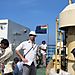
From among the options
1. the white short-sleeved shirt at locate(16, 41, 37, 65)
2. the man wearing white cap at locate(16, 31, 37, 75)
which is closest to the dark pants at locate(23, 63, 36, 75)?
the man wearing white cap at locate(16, 31, 37, 75)

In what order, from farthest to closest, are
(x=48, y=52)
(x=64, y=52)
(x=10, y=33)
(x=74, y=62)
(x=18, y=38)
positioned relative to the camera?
(x=48, y=52) < (x=18, y=38) < (x=10, y=33) < (x=64, y=52) < (x=74, y=62)

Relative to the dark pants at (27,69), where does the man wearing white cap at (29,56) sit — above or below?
above

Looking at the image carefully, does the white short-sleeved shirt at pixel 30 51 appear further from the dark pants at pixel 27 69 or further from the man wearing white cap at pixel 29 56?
the dark pants at pixel 27 69

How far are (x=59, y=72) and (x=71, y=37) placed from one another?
0.69 metres

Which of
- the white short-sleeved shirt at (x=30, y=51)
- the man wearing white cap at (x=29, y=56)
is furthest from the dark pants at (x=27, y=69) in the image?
the white short-sleeved shirt at (x=30, y=51)

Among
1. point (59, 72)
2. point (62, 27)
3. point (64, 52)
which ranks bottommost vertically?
point (59, 72)

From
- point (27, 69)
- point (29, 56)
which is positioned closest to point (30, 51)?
point (29, 56)

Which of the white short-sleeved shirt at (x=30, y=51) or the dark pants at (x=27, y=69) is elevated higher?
the white short-sleeved shirt at (x=30, y=51)

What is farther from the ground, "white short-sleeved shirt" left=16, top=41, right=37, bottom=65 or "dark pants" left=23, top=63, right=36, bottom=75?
"white short-sleeved shirt" left=16, top=41, right=37, bottom=65

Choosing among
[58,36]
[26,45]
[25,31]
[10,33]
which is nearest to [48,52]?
[25,31]

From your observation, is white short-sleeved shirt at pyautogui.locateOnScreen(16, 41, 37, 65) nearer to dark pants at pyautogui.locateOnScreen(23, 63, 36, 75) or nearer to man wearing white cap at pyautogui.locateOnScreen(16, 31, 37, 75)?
man wearing white cap at pyautogui.locateOnScreen(16, 31, 37, 75)

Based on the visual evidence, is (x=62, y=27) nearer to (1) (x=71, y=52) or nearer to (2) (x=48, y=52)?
(1) (x=71, y=52)

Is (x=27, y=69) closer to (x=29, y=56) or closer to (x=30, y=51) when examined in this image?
(x=29, y=56)

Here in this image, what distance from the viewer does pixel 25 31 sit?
13.8 m
